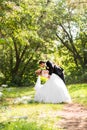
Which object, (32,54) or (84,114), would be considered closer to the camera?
(84,114)

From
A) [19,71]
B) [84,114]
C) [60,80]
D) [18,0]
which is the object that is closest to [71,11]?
[19,71]

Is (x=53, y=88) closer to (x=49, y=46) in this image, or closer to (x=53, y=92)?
(x=53, y=92)

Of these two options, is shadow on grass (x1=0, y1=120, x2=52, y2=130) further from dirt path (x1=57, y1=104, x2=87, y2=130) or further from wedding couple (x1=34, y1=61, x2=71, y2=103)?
wedding couple (x1=34, y1=61, x2=71, y2=103)

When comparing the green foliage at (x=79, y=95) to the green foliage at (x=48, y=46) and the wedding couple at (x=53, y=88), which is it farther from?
the green foliage at (x=48, y=46)

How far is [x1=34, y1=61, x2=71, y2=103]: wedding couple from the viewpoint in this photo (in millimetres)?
15180

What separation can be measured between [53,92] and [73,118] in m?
4.49


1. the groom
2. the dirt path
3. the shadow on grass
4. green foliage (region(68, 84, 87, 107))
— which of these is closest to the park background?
green foliage (region(68, 84, 87, 107))

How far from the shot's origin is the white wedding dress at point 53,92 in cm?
1517

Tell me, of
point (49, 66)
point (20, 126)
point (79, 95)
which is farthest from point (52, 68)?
point (20, 126)

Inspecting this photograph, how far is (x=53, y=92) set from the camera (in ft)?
50.2

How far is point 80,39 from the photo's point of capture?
45062 mm

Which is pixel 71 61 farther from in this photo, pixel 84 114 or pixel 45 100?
pixel 84 114

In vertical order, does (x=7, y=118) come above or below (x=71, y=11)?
below

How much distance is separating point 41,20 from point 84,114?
25.9 metres
